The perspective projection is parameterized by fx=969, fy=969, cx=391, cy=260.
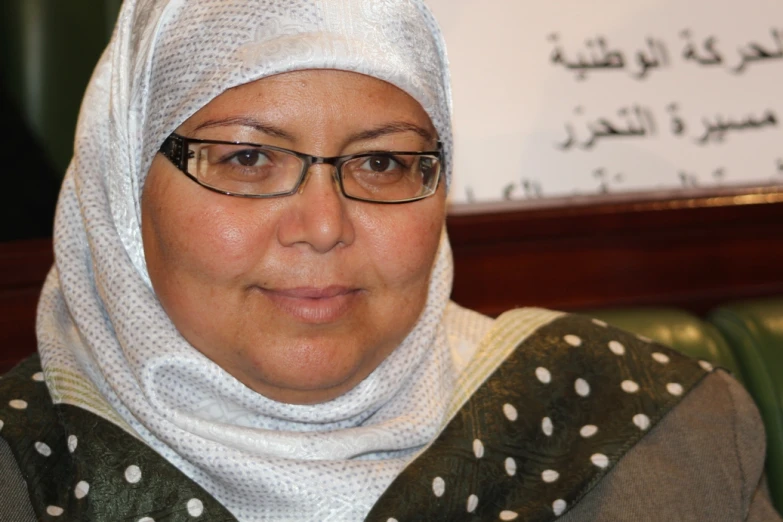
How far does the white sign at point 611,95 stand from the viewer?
215cm

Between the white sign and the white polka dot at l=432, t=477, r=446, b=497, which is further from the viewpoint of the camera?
the white sign

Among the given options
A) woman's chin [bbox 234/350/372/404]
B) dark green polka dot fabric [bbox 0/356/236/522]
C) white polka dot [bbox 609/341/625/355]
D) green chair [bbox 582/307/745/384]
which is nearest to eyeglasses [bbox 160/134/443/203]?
woman's chin [bbox 234/350/372/404]

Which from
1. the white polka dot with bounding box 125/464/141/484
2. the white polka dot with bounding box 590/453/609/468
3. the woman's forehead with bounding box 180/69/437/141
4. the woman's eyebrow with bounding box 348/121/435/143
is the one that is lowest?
the white polka dot with bounding box 590/453/609/468

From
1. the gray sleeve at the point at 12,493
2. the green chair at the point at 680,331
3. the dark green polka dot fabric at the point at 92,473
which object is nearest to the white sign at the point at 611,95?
the green chair at the point at 680,331

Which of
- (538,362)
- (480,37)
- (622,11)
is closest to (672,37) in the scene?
(622,11)

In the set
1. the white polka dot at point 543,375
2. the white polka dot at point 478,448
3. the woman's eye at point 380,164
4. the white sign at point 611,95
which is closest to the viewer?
the woman's eye at point 380,164

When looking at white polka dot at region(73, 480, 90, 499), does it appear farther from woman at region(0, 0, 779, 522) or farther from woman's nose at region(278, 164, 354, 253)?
woman's nose at region(278, 164, 354, 253)

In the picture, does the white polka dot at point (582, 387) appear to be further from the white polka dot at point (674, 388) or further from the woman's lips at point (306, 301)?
the woman's lips at point (306, 301)

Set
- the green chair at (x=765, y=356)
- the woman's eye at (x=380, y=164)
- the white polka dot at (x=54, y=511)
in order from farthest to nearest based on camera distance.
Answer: the green chair at (x=765, y=356) < the woman's eye at (x=380, y=164) < the white polka dot at (x=54, y=511)

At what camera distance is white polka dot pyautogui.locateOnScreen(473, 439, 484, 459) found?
5.01ft

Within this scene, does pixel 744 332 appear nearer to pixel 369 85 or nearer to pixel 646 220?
pixel 646 220

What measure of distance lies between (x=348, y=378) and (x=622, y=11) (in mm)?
1278

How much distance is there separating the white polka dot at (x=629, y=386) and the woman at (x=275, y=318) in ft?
0.22

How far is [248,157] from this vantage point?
52.7 inches
